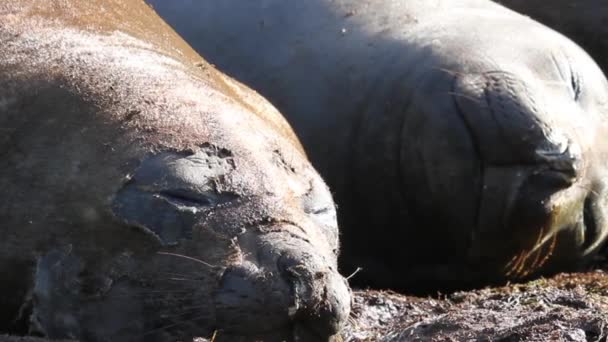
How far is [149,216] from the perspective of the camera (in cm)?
467

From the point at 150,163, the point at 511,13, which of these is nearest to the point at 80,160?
the point at 150,163

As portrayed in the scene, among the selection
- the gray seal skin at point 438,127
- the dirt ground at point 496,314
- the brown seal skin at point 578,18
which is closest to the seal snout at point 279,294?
the dirt ground at point 496,314

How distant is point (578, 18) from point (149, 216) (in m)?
4.85

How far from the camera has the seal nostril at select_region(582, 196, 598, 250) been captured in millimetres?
7199

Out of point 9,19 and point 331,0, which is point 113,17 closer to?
point 9,19

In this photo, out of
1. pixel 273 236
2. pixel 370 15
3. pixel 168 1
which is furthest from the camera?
pixel 168 1

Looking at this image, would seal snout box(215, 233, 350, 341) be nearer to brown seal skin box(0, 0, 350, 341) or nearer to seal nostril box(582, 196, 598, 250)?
brown seal skin box(0, 0, 350, 341)

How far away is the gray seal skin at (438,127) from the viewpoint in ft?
22.4

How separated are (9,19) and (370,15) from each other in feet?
9.35

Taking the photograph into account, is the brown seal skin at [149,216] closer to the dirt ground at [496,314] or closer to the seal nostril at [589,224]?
the dirt ground at [496,314]

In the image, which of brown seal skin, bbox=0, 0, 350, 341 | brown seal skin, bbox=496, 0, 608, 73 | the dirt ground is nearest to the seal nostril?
the dirt ground

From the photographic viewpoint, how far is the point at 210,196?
15.4 ft

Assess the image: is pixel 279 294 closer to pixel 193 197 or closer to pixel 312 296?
pixel 312 296

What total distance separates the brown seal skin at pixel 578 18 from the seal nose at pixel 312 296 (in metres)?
4.55
